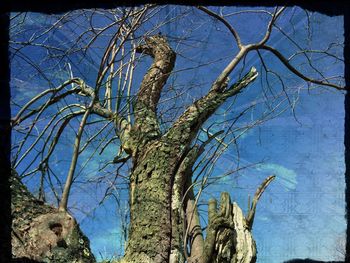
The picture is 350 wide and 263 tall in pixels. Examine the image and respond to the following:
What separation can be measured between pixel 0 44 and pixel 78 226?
0.97 metres

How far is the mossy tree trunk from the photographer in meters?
2.72

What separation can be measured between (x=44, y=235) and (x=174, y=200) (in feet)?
2.97

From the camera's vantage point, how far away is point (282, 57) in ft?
12.6

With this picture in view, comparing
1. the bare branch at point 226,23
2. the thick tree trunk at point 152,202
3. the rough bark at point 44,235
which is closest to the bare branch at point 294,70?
the bare branch at point 226,23

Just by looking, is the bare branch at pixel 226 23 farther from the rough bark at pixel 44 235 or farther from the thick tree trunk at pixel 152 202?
the rough bark at pixel 44 235

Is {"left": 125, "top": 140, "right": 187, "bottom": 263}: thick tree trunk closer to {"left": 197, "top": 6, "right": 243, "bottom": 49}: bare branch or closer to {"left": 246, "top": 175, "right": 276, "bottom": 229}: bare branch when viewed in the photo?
{"left": 246, "top": 175, "right": 276, "bottom": 229}: bare branch

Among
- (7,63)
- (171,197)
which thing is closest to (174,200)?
(171,197)

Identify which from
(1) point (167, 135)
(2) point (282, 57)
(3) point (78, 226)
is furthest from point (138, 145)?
(2) point (282, 57)

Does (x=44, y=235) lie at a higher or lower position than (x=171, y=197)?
lower

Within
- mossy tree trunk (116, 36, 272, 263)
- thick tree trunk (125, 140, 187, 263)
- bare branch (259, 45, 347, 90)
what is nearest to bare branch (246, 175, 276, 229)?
mossy tree trunk (116, 36, 272, 263)

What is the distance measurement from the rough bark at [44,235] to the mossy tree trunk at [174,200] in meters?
0.44

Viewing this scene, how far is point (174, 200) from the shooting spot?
2.90m

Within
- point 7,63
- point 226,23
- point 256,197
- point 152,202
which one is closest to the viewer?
point 7,63

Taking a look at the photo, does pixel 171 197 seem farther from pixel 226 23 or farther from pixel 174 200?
pixel 226 23
